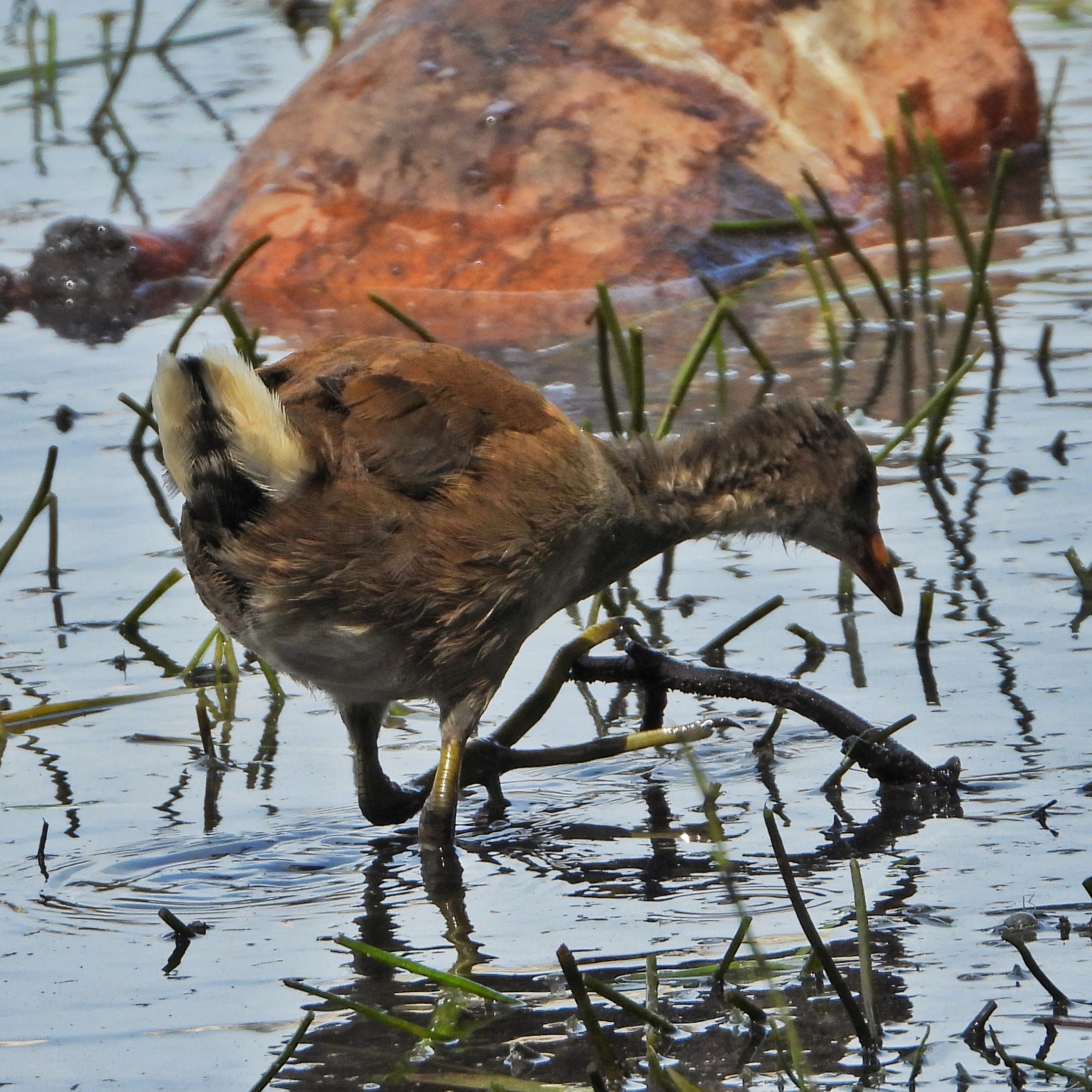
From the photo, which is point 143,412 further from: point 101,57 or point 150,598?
point 101,57

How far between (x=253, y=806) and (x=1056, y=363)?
3125 millimetres

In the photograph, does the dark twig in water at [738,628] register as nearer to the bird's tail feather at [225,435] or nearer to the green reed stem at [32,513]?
the bird's tail feather at [225,435]

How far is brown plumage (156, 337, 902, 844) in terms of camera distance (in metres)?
3.30

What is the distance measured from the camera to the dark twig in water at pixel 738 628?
4.01 metres

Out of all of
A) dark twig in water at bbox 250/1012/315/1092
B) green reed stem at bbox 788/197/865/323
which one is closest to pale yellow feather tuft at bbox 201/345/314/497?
dark twig in water at bbox 250/1012/315/1092

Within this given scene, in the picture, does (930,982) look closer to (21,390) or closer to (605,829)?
(605,829)

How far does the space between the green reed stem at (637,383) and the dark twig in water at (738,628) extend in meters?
0.57

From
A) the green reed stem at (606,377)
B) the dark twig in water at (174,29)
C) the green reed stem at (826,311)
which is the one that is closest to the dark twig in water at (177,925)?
the green reed stem at (606,377)

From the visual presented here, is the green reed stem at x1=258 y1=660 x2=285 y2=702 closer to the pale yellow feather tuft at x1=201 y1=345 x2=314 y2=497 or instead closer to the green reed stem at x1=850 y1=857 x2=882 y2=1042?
the pale yellow feather tuft at x1=201 y1=345 x2=314 y2=497

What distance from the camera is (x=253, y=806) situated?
12.2 feet

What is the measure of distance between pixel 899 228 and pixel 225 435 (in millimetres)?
3392

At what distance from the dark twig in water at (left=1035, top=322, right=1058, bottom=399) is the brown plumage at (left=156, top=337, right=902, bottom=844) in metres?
2.06

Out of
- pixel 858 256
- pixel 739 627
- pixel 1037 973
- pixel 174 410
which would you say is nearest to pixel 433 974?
pixel 1037 973

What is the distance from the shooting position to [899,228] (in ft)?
19.9
